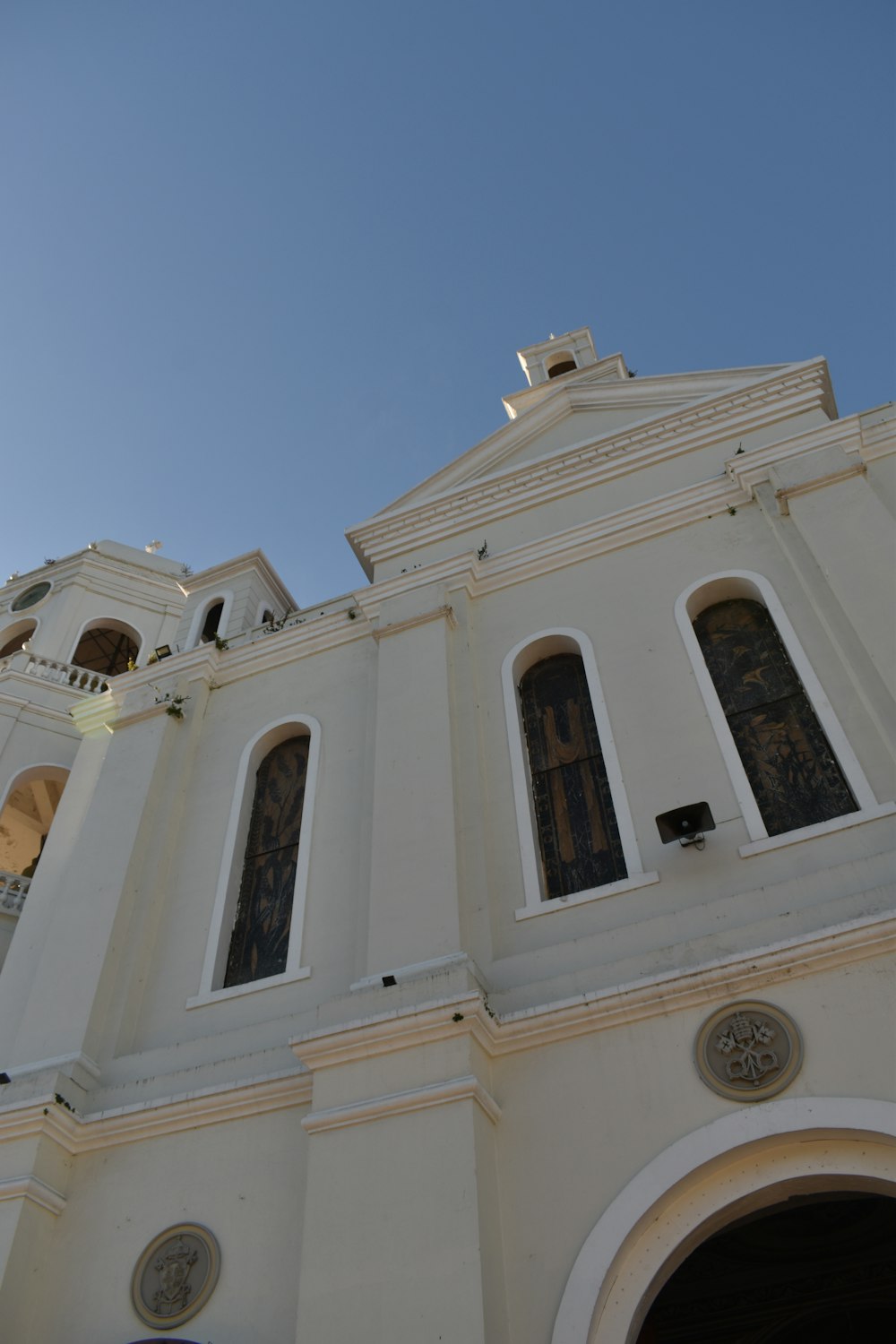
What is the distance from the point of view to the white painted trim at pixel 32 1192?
7.92 metres

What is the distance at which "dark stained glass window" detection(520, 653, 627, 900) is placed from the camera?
8.84 metres

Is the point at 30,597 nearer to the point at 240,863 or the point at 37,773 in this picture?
the point at 37,773

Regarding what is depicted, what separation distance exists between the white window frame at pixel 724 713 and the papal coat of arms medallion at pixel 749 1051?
1.35 meters

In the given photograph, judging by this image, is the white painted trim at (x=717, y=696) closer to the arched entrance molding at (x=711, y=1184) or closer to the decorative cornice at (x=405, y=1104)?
the arched entrance molding at (x=711, y=1184)

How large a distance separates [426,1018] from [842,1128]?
8.71ft

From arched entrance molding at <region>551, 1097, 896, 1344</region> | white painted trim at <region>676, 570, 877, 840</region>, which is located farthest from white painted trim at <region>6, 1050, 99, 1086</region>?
white painted trim at <region>676, 570, 877, 840</region>

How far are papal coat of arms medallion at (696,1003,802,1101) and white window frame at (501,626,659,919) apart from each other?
1.36 metres

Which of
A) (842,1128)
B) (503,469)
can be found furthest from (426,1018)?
(503,469)

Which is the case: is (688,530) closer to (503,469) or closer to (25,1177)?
(503,469)

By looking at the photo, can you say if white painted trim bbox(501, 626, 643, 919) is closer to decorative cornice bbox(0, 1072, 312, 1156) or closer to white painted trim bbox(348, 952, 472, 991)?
white painted trim bbox(348, 952, 472, 991)

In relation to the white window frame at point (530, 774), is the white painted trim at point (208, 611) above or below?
above

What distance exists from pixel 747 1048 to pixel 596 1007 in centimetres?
101

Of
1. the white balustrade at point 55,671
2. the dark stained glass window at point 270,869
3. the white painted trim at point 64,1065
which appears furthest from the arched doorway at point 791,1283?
the white balustrade at point 55,671

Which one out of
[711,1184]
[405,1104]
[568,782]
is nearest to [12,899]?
[568,782]
